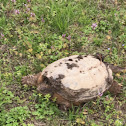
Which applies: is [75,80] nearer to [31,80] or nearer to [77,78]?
[77,78]

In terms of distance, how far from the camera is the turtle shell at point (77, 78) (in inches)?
88.7

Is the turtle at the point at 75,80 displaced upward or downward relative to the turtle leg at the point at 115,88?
upward

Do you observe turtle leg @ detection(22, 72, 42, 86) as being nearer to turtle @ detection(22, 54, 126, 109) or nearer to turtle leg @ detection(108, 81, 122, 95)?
turtle @ detection(22, 54, 126, 109)

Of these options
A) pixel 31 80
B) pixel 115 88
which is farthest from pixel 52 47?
pixel 115 88

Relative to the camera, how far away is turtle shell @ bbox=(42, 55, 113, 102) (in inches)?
88.7

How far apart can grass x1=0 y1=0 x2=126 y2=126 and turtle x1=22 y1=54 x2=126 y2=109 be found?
151mm

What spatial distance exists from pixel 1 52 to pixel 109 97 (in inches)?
77.1

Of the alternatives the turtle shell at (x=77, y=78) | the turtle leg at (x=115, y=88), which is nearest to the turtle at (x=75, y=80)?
the turtle shell at (x=77, y=78)

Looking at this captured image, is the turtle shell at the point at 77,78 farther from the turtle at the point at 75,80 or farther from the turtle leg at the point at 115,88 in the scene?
the turtle leg at the point at 115,88

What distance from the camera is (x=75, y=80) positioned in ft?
7.37

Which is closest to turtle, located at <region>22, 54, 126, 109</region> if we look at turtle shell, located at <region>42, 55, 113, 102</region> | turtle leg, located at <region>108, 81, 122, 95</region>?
turtle shell, located at <region>42, 55, 113, 102</region>

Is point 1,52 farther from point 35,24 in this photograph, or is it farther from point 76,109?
point 76,109

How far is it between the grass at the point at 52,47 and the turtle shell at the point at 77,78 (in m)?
0.24

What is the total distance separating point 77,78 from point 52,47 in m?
1.03
